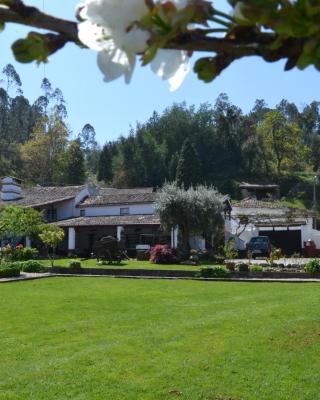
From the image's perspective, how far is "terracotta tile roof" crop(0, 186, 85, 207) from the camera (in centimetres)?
4612

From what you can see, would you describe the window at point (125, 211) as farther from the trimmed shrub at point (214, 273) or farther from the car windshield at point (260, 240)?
the trimmed shrub at point (214, 273)

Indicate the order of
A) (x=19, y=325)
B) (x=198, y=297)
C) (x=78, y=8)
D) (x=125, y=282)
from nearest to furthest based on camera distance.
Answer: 1. (x=78, y=8)
2. (x=19, y=325)
3. (x=198, y=297)
4. (x=125, y=282)

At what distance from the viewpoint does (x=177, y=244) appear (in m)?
38.1

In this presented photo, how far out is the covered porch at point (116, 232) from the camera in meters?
39.6

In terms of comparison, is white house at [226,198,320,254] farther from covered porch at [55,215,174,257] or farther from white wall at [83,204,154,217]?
white wall at [83,204,154,217]

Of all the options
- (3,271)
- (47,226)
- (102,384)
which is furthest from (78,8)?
(47,226)

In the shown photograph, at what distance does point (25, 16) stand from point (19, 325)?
1096cm

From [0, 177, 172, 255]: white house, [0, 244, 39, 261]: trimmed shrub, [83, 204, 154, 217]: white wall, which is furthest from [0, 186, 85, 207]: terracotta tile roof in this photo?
[0, 244, 39, 261]: trimmed shrub

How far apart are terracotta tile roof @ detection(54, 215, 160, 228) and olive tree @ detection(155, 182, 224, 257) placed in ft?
A: 10.0

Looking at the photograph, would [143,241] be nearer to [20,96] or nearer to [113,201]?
[113,201]

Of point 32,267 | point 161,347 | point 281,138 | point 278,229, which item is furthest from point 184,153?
point 161,347

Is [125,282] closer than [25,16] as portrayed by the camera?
No

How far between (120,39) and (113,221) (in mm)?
40098

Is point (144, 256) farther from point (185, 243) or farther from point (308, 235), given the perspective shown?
point (308, 235)
